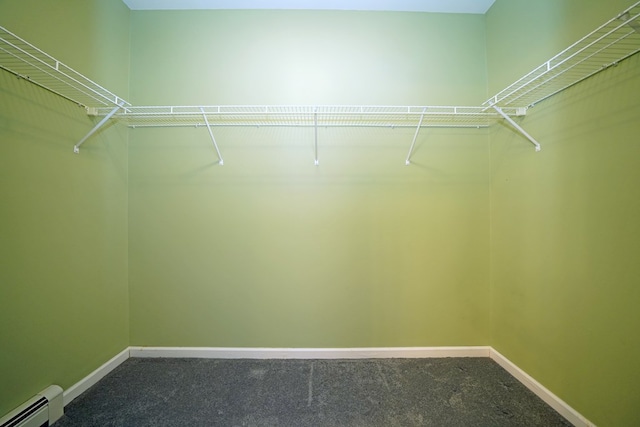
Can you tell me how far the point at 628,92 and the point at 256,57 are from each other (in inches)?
88.4

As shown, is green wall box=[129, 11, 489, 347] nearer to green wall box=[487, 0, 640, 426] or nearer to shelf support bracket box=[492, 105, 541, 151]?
green wall box=[487, 0, 640, 426]

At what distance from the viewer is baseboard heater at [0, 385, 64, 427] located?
1.07 meters

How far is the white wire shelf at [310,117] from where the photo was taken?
1.77 m

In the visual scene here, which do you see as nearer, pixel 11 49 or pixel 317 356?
pixel 11 49

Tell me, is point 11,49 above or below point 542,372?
above

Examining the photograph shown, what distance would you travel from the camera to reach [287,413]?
1291 mm

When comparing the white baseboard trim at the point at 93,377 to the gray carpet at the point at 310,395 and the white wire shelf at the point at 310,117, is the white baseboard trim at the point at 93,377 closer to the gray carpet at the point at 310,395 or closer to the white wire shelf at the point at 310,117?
the gray carpet at the point at 310,395

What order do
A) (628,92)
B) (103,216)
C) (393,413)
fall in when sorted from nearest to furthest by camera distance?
(628,92), (393,413), (103,216)

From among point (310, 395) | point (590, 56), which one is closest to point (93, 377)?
point (310, 395)

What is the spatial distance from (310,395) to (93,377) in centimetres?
150

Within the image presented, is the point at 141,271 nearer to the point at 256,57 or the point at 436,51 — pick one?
the point at 256,57

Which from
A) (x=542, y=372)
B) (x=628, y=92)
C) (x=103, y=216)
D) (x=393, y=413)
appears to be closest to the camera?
(x=628, y=92)

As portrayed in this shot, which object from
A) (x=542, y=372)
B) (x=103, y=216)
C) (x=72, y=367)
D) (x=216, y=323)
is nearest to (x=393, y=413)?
(x=542, y=372)

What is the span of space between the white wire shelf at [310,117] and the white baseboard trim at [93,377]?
1.84 meters
